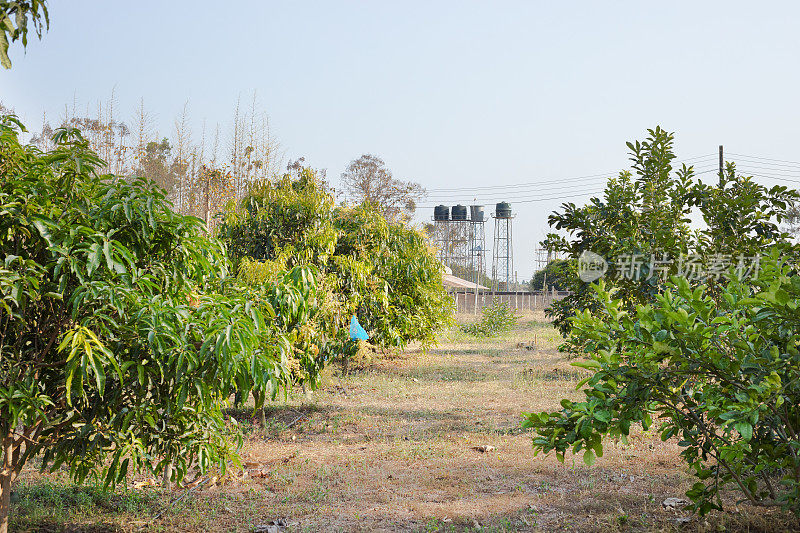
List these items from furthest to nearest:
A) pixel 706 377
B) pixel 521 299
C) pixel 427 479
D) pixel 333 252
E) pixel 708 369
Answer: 1. pixel 521 299
2. pixel 333 252
3. pixel 427 479
4. pixel 706 377
5. pixel 708 369

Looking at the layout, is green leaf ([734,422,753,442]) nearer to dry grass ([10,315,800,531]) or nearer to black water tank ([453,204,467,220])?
dry grass ([10,315,800,531])

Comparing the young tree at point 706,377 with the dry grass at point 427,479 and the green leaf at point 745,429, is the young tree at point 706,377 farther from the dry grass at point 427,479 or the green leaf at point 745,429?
the dry grass at point 427,479

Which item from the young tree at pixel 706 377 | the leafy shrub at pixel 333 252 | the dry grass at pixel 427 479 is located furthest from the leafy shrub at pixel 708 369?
the leafy shrub at pixel 333 252

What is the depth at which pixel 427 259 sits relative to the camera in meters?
12.3

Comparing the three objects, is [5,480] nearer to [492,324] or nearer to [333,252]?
[333,252]

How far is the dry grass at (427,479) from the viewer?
4.52 m

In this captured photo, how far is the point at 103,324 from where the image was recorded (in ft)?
10.2

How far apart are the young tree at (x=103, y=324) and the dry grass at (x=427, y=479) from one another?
1.24 metres

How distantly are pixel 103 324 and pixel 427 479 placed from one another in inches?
137

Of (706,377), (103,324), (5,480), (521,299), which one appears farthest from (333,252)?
(521,299)

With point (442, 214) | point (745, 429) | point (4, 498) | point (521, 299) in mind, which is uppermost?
point (442, 214)

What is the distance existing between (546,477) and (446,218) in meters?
33.6

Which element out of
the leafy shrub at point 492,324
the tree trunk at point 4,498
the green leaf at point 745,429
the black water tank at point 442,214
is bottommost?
the tree trunk at point 4,498

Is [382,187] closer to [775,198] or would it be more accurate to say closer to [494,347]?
[494,347]
